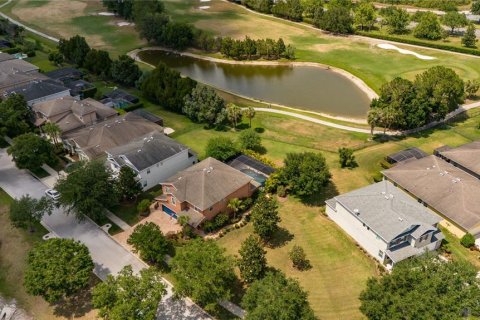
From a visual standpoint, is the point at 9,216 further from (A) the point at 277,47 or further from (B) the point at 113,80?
(A) the point at 277,47

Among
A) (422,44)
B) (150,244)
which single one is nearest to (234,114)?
(150,244)

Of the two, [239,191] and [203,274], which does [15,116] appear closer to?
[239,191]

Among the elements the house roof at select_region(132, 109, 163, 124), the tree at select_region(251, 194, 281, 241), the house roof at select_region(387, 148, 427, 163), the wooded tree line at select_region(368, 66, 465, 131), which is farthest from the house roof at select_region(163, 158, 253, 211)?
the wooded tree line at select_region(368, 66, 465, 131)

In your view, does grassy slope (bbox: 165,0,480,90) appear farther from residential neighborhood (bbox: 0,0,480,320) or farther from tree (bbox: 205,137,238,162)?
tree (bbox: 205,137,238,162)

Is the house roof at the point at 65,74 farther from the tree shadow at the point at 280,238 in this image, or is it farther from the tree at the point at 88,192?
the tree shadow at the point at 280,238

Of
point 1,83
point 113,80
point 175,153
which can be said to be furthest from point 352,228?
point 1,83

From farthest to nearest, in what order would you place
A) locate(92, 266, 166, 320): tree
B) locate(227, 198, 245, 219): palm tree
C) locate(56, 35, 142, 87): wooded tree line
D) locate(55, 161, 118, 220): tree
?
locate(56, 35, 142, 87): wooded tree line < locate(227, 198, 245, 219): palm tree < locate(55, 161, 118, 220): tree < locate(92, 266, 166, 320): tree

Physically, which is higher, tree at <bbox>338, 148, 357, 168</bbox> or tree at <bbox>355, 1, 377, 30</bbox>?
tree at <bbox>355, 1, 377, 30</bbox>
